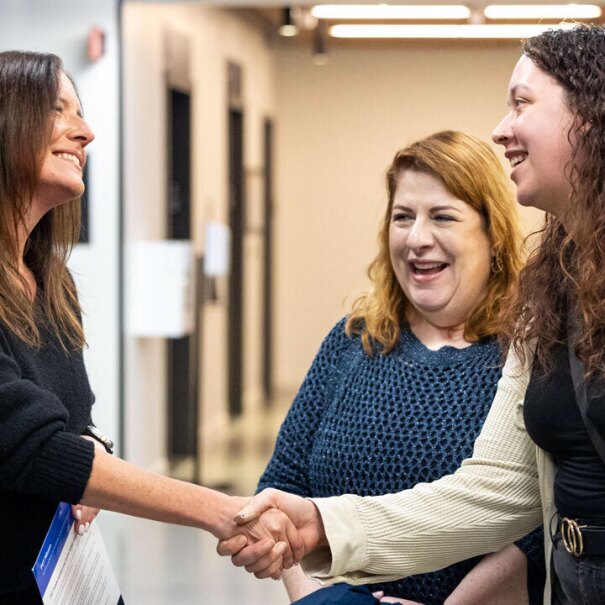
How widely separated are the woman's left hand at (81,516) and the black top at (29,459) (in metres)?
0.06

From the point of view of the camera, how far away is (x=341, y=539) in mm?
2197

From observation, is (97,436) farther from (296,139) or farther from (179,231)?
(296,139)

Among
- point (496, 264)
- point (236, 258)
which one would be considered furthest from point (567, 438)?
point (236, 258)

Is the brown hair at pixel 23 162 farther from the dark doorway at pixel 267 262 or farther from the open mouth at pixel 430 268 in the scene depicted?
the dark doorway at pixel 267 262

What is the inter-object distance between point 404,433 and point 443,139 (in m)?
0.66

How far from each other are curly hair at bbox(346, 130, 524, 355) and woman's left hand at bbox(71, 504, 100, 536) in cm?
74

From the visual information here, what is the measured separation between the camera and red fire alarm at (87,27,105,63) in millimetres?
6375

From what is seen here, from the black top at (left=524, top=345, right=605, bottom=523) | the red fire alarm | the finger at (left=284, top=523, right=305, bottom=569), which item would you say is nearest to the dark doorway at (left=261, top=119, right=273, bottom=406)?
the red fire alarm

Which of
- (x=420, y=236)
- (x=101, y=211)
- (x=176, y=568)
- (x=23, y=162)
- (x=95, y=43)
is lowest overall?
(x=176, y=568)

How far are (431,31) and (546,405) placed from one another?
19.0 ft

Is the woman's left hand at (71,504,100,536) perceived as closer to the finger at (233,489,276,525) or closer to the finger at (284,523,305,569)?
the finger at (233,489,276,525)

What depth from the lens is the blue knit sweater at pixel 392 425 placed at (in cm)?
231

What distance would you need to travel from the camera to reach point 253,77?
32.1ft

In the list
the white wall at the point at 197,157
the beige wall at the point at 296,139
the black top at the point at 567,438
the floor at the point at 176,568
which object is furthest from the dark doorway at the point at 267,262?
the black top at the point at 567,438
